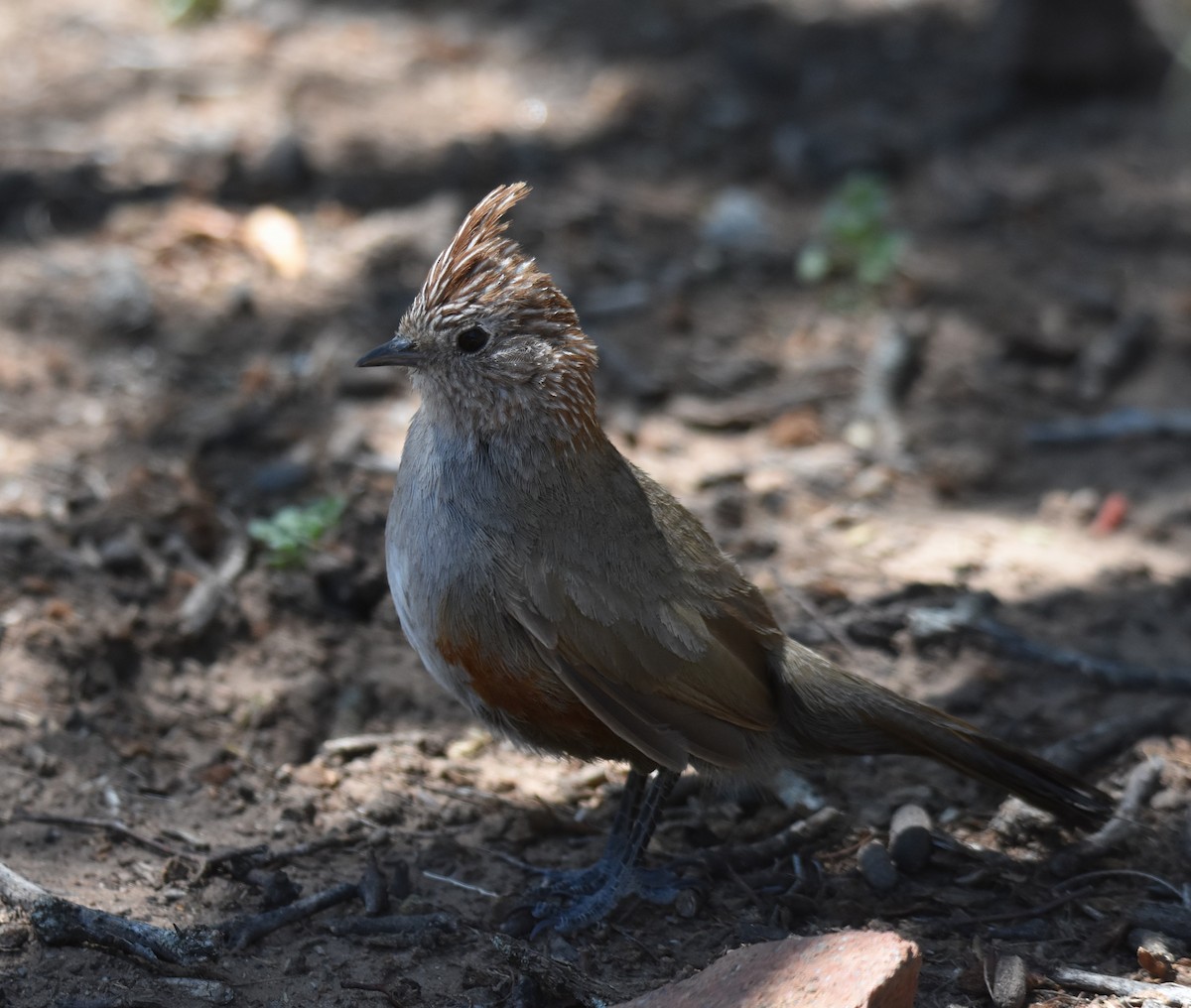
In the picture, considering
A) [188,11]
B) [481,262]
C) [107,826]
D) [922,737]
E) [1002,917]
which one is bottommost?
[1002,917]

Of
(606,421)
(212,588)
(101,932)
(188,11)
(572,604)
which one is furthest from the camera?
(188,11)

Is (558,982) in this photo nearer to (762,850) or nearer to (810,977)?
(810,977)

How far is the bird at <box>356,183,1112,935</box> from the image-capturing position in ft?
12.5

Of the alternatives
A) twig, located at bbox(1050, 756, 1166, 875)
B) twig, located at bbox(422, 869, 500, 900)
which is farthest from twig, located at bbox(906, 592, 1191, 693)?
twig, located at bbox(422, 869, 500, 900)

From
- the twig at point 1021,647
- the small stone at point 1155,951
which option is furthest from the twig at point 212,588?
the small stone at point 1155,951

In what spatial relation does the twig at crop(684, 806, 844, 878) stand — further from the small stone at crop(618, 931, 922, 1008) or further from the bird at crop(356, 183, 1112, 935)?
the small stone at crop(618, 931, 922, 1008)

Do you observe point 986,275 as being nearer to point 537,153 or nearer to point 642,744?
point 537,153

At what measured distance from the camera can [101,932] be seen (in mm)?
3357

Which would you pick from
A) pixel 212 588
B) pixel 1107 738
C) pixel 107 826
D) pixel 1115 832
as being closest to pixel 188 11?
pixel 212 588

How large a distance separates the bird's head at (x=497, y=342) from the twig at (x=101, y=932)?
1545 mm

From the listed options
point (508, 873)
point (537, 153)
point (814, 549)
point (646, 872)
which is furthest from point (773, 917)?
point (537, 153)

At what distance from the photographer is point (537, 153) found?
834 cm

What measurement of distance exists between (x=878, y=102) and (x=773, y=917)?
21.1ft

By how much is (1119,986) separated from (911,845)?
0.72 m
